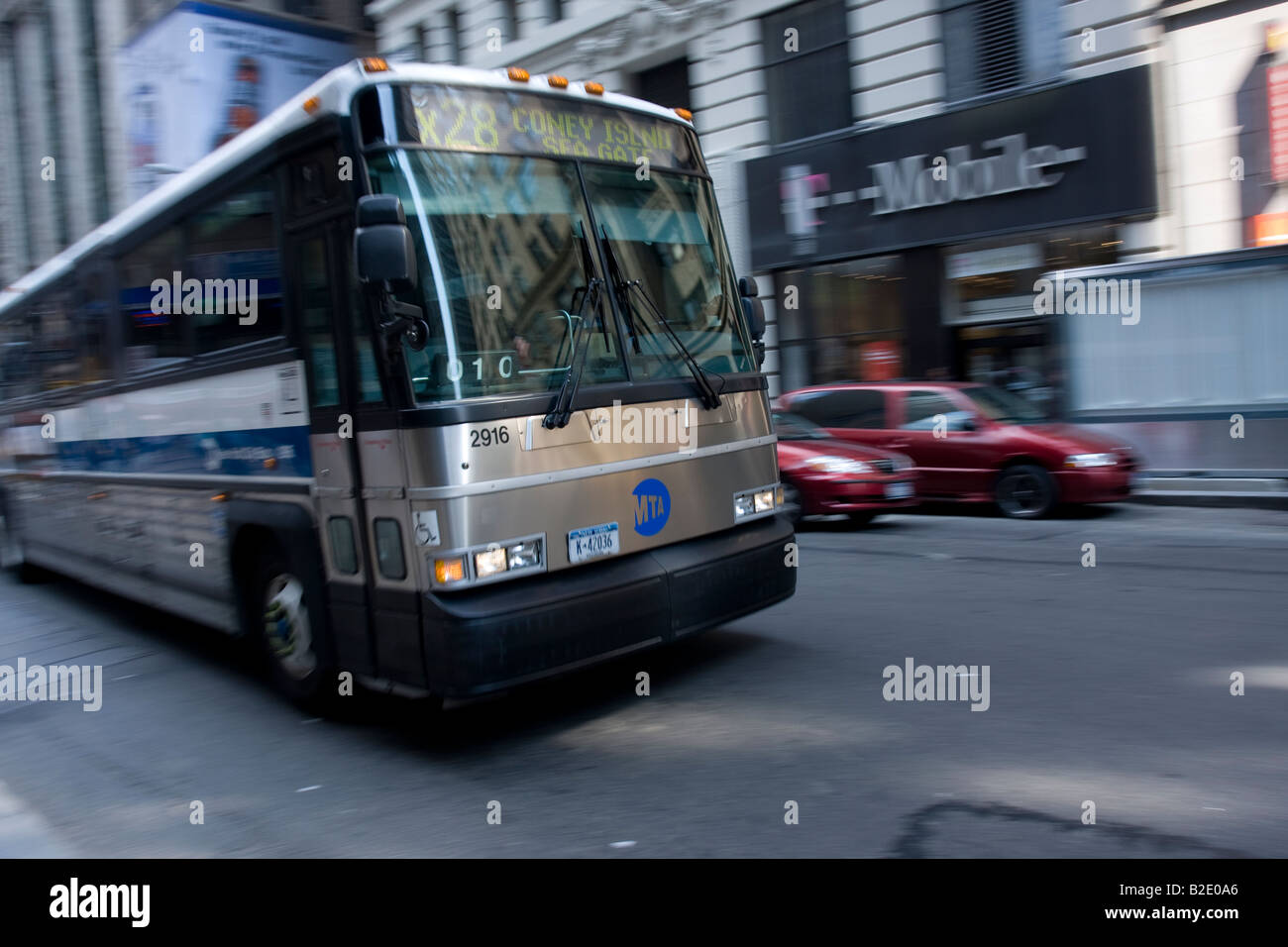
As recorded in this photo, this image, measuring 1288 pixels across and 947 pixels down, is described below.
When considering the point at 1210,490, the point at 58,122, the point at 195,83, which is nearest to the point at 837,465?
the point at 1210,490

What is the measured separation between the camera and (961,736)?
502 cm

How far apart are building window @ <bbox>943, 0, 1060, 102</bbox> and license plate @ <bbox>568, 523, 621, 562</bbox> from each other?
13.5m

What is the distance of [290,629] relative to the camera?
6.14 metres

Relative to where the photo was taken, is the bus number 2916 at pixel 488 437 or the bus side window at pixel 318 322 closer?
the bus number 2916 at pixel 488 437

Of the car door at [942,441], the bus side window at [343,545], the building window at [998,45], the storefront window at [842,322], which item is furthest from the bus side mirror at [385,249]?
the storefront window at [842,322]

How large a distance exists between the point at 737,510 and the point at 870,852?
2.59 m

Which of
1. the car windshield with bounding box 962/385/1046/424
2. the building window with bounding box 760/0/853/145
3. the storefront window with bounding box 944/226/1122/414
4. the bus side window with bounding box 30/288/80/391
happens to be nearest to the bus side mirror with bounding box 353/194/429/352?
the bus side window with bounding box 30/288/80/391

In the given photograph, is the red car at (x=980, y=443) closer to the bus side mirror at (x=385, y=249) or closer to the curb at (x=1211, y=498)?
the curb at (x=1211, y=498)

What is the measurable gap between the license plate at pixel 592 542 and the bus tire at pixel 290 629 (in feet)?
4.63

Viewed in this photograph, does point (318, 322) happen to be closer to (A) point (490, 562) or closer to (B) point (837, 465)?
(A) point (490, 562)

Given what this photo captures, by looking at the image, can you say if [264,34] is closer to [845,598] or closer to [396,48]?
[396,48]

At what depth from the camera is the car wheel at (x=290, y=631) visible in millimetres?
5840

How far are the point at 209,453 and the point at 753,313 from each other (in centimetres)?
341
